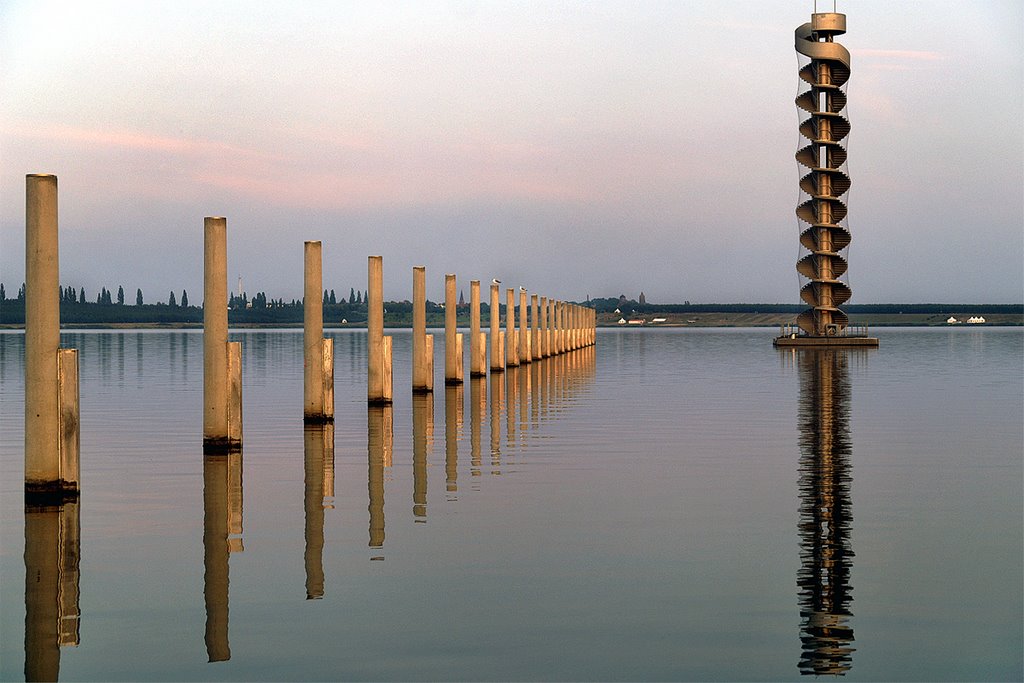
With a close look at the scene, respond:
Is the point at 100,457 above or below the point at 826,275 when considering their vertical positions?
below

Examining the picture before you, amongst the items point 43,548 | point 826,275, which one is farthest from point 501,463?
point 826,275

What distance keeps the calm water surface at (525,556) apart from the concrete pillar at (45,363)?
58 cm

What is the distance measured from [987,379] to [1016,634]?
41.1 metres

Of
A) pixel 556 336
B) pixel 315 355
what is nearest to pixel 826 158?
pixel 556 336

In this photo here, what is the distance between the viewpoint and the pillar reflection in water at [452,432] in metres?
18.7

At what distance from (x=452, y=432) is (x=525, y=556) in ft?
45.3

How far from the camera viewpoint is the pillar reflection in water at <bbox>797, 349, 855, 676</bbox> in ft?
30.6

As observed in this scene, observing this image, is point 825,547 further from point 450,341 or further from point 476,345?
point 476,345

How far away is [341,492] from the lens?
17266mm

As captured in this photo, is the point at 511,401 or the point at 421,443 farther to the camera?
the point at 511,401

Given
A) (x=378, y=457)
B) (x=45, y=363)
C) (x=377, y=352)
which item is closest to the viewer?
(x=45, y=363)

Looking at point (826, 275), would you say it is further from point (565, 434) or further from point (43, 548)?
point (43, 548)

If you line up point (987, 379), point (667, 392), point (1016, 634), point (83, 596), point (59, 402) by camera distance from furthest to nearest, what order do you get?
point (987, 379), point (667, 392), point (59, 402), point (83, 596), point (1016, 634)

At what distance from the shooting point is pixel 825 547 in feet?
42.9
